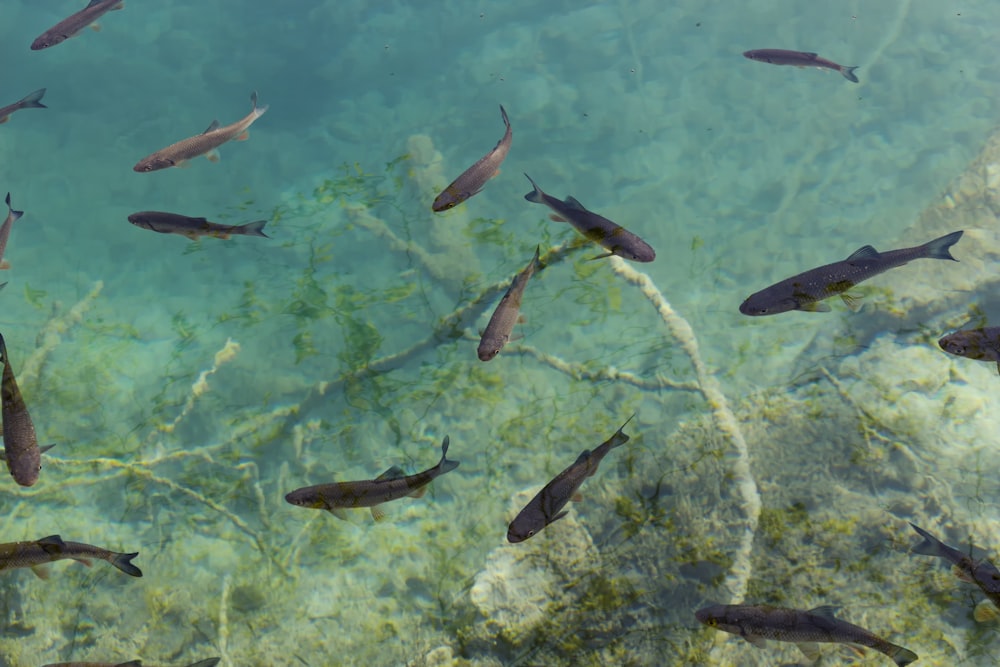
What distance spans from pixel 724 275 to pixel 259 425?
20.8 feet

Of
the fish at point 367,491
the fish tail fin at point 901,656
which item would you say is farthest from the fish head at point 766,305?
the fish at point 367,491

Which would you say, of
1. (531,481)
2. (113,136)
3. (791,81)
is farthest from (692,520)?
(113,136)

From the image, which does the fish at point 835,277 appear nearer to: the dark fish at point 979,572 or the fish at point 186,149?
the dark fish at point 979,572

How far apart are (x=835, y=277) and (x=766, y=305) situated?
0.45 meters

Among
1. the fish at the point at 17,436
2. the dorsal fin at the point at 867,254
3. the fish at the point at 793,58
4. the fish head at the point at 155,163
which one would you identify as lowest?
the fish at the point at 17,436

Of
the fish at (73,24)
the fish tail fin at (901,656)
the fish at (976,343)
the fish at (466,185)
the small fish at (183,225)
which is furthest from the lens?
the fish at (73,24)

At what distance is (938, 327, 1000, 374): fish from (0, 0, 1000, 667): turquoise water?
1.42 metres

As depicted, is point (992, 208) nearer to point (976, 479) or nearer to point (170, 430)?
point (976, 479)

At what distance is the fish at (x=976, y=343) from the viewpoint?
3.20 meters

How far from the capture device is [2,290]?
798 cm

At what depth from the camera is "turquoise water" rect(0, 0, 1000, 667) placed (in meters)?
4.08

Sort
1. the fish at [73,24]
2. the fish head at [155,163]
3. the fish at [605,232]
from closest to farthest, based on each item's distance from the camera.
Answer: the fish at [605,232] → the fish head at [155,163] → the fish at [73,24]

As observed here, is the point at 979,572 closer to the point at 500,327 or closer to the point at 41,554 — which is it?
the point at 500,327

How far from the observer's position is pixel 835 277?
3.56m
